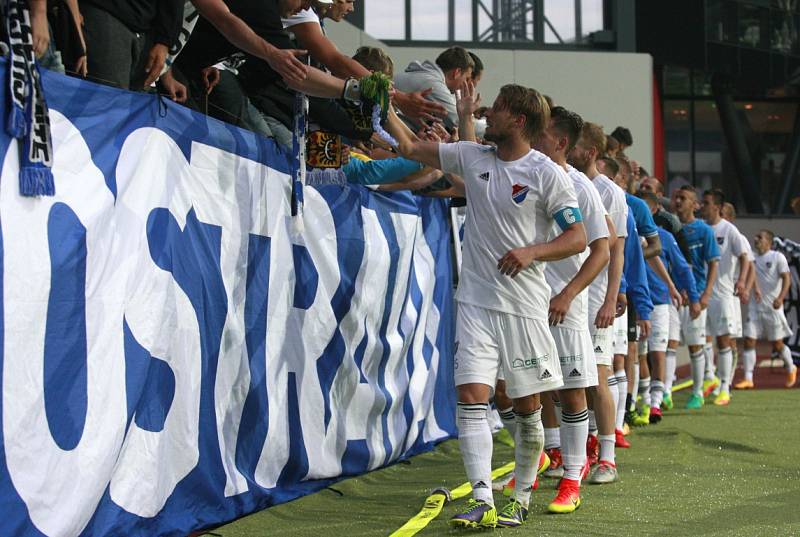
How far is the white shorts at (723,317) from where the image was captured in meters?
14.5

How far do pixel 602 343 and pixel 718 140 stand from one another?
87.5 feet

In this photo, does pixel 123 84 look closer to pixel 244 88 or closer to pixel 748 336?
pixel 244 88

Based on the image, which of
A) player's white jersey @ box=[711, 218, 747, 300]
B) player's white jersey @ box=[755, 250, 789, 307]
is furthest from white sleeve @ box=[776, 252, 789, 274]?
player's white jersey @ box=[711, 218, 747, 300]

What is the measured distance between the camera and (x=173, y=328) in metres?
5.00

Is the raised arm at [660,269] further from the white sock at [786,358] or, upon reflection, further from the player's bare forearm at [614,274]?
the white sock at [786,358]

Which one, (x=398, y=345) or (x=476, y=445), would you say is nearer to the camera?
(x=476, y=445)

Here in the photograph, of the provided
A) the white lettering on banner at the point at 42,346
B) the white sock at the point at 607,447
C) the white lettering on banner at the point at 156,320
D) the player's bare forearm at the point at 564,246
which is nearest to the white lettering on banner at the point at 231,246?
the white lettering on banner at the point at 156,320

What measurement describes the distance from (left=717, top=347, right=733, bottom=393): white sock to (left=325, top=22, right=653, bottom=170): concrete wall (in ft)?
26.6

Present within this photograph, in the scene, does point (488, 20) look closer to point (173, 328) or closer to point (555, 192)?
point (555, 192)

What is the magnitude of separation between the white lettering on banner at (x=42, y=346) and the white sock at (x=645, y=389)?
7.54 metres

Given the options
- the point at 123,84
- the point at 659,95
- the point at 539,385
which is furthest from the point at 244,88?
the point at 659,95

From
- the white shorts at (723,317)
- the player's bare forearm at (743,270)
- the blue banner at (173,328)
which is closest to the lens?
A: the blue banner at (173,328)

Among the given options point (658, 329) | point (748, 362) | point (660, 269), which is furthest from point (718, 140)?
point (660, 269)

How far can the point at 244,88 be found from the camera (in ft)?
21.8
